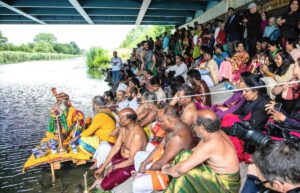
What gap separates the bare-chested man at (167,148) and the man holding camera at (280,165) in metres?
1.37

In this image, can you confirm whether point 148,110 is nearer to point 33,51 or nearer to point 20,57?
point 20,57

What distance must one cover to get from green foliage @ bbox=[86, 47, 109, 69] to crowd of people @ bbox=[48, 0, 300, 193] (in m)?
22.5

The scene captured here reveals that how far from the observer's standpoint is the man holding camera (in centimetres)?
175

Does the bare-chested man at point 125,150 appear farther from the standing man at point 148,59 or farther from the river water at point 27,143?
the standing man at point 148,59

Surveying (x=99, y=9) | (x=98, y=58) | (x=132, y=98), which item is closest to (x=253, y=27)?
(x=132, y=98)

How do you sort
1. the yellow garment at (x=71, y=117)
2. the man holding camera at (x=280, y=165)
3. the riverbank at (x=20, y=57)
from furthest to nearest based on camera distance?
the riverbank at (x=20, y=57)
the yellow garment at (x=71, y=117)
the man holding camera at (x=280, y=165)

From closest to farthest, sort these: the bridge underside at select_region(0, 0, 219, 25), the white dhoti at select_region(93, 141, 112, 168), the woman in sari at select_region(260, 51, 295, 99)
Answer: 1. the white dhoti at select_region(93, 141, 112, 168)
2. the woman in sari at select_region(260, 51, 295, 99)
3. the bridge underside at select_region(0, 0, 219, 25)

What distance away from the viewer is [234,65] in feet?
24.8

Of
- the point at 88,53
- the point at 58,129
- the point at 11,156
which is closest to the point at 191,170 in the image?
the point at 58,129

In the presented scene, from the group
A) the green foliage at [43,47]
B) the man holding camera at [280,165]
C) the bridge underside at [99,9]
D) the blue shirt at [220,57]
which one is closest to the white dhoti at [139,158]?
the man holding camera at [280,165]

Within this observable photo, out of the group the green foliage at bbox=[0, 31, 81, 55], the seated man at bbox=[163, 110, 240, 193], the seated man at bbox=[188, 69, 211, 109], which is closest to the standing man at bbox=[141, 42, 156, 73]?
the seated man at bbox=[188, 69, 211, 109]

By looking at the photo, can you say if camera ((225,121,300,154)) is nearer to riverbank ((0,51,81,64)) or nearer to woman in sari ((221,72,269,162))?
woman in sari ((221,72,269,162))

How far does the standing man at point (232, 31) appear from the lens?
8.66 metres

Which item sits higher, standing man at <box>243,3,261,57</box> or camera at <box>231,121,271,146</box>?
standing man at <box>243,3,261,57</box>
